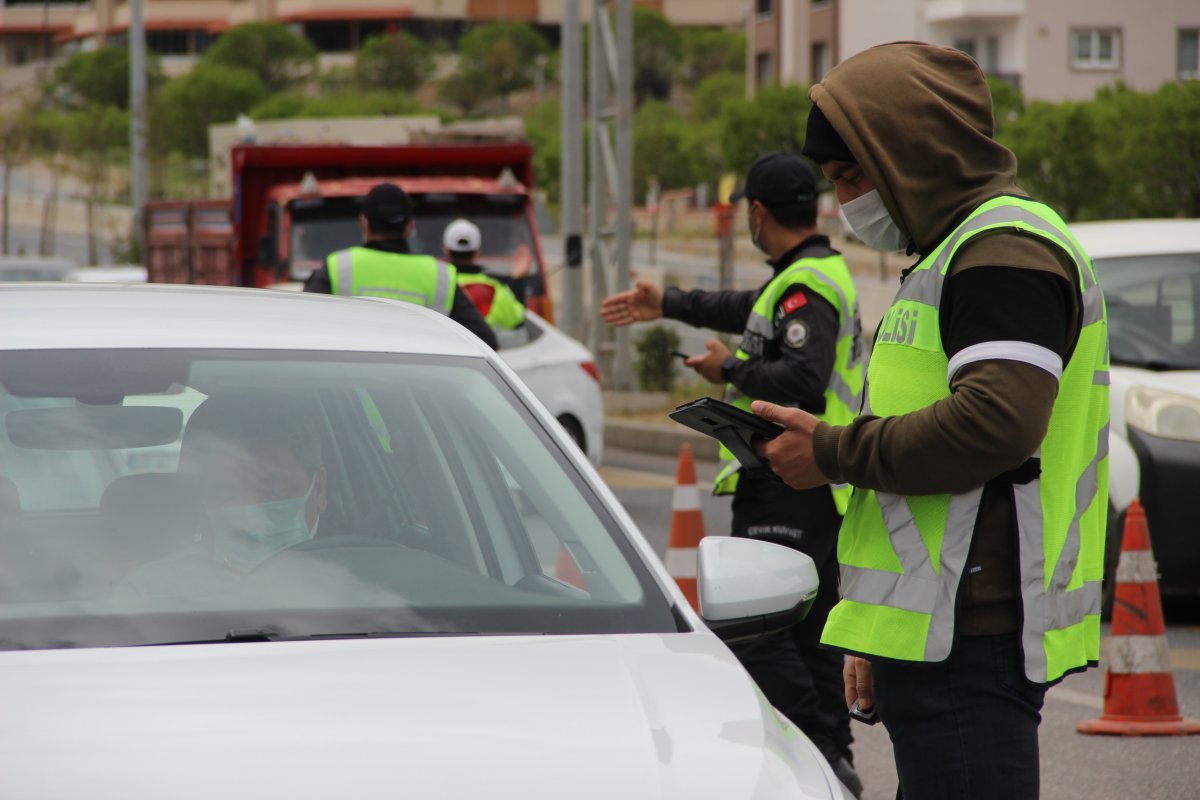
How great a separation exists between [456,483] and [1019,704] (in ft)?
4.02

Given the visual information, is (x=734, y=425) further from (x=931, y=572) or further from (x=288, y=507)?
(x=288, y=507)

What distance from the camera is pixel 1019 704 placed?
2.96 metres

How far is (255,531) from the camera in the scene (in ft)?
10.9

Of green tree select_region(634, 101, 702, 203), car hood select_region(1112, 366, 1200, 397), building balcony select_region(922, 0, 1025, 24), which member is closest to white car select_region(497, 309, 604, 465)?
car hood select_region(1112, 366, 1200, 397)

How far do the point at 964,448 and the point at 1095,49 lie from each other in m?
56.4

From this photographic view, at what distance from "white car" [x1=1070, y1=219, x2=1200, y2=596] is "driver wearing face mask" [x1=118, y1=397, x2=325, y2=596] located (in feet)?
16.4

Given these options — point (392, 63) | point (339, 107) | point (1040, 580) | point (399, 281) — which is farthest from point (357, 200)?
point (392, 63)

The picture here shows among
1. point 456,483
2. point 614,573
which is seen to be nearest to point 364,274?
point 456,483

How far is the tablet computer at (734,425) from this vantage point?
10.5 ft

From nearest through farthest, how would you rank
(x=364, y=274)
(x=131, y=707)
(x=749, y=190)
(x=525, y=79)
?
1. (x=131, y=707)
2. (x=749, y=190)
3. (x=364, y=274)
4. (x=525, y=79)

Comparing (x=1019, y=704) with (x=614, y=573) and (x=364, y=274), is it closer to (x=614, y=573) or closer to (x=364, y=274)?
(x=614, y=573)

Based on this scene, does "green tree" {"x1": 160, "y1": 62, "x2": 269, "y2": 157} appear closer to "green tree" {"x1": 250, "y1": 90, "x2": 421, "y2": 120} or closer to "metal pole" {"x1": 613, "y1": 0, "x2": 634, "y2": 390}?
"green tree" {"x1": 250, "y1": 90, "x2": 421, "y2": 120}

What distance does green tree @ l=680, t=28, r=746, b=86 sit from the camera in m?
114

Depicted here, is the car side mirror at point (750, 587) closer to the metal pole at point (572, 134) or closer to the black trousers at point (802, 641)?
the black trousers at point (802, 641)
